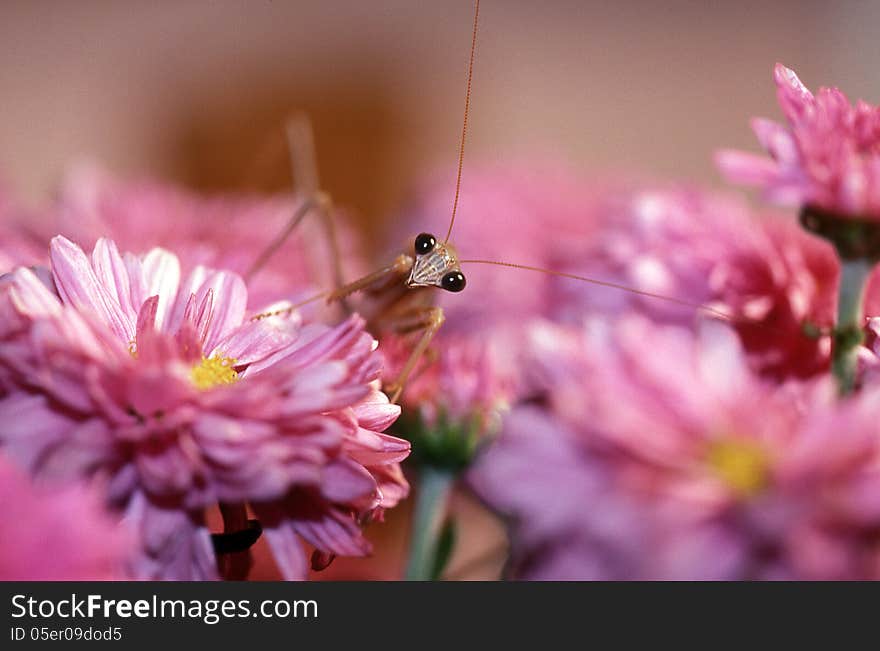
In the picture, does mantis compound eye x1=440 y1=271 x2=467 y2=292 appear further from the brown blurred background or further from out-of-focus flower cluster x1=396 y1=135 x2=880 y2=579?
the brown blurred background

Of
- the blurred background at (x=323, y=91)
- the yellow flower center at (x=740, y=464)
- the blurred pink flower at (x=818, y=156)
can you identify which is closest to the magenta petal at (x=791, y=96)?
the blurred pink flower at (x=818, y=156)

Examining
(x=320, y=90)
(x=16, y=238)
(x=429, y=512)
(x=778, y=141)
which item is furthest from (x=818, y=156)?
(x=320, y=90)

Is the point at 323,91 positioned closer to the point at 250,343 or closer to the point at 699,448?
the point at 250,343

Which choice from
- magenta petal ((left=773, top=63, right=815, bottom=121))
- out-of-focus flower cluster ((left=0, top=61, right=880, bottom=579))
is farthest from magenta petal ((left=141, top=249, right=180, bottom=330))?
magenta petal ((left=773, top=63, right=815, bottom=121))

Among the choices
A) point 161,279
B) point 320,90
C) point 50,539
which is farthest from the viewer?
point 320,90

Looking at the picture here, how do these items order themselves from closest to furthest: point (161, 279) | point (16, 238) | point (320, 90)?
point (161, 279) < point (16, 238) < point (320, 90)

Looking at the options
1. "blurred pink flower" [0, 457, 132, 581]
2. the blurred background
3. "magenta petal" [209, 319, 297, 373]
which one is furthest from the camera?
the blurred background
